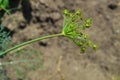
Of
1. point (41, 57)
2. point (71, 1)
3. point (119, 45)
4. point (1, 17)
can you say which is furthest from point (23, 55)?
point (119, 45)

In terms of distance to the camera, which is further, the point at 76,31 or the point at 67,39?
the point at 67,39

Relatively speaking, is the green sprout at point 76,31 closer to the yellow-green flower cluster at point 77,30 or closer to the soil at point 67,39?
the yellow-green flower cluster at point 77,30

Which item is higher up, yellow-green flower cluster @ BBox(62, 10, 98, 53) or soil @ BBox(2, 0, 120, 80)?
yellow-green flower cluster @ BBox(62, 10, 98, 53)

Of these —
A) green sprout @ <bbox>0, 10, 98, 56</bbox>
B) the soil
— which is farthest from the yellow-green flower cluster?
the soil

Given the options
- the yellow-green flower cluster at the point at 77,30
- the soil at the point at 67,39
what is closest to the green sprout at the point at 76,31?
the yellow-green flower cluster at the point at 77,30

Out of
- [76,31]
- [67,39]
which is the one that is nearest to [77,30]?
[76,31]

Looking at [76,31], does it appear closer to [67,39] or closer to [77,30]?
[77,30]

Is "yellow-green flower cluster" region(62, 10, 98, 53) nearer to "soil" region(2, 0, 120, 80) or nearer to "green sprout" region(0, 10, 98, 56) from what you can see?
"green sprout" region(0, 10, 98, 56)

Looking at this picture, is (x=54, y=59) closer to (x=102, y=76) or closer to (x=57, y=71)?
(x=57, y=71)
